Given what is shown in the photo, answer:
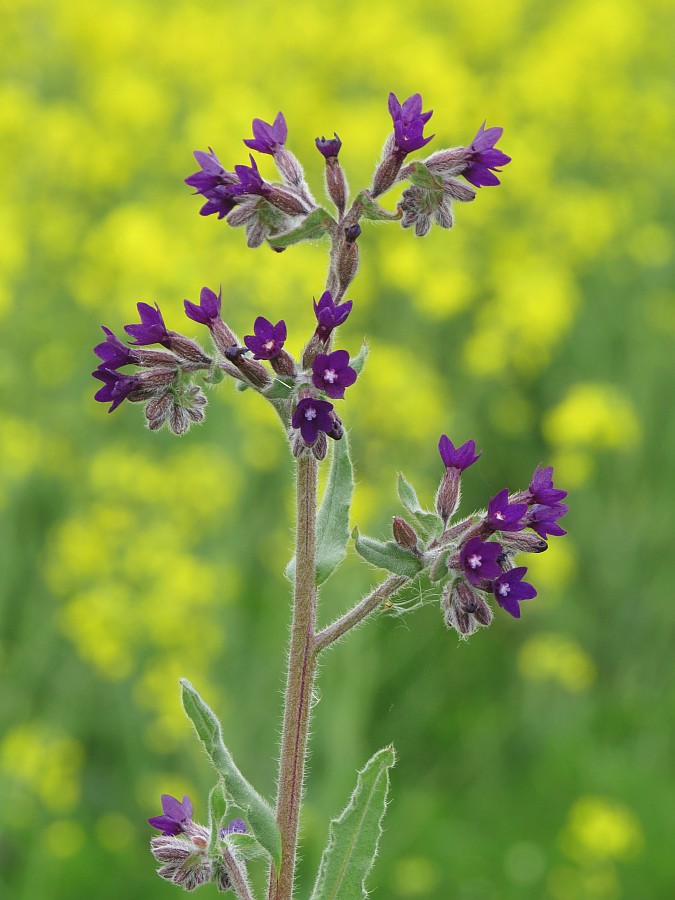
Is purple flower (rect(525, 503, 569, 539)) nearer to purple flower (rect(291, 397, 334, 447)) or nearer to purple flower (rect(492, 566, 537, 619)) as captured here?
purple flower (rect(492, 566, 537, 619))

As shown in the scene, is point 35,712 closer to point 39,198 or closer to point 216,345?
point 39,198

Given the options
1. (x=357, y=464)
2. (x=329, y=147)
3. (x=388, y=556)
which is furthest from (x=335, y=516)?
(x=357, y=464)

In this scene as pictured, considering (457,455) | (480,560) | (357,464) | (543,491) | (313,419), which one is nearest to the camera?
(313,419)

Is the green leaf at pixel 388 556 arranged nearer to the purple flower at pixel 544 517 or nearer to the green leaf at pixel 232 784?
the purple flower at pixel 544 517

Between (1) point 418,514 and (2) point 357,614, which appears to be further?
(1) point 418,514

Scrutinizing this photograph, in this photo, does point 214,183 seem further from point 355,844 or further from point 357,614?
point 355,844

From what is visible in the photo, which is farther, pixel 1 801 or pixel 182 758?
pixel 182 758

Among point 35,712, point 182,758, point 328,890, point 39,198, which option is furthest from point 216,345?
point 39,198

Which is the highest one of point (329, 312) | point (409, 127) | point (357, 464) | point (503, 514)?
point (357, 464)
